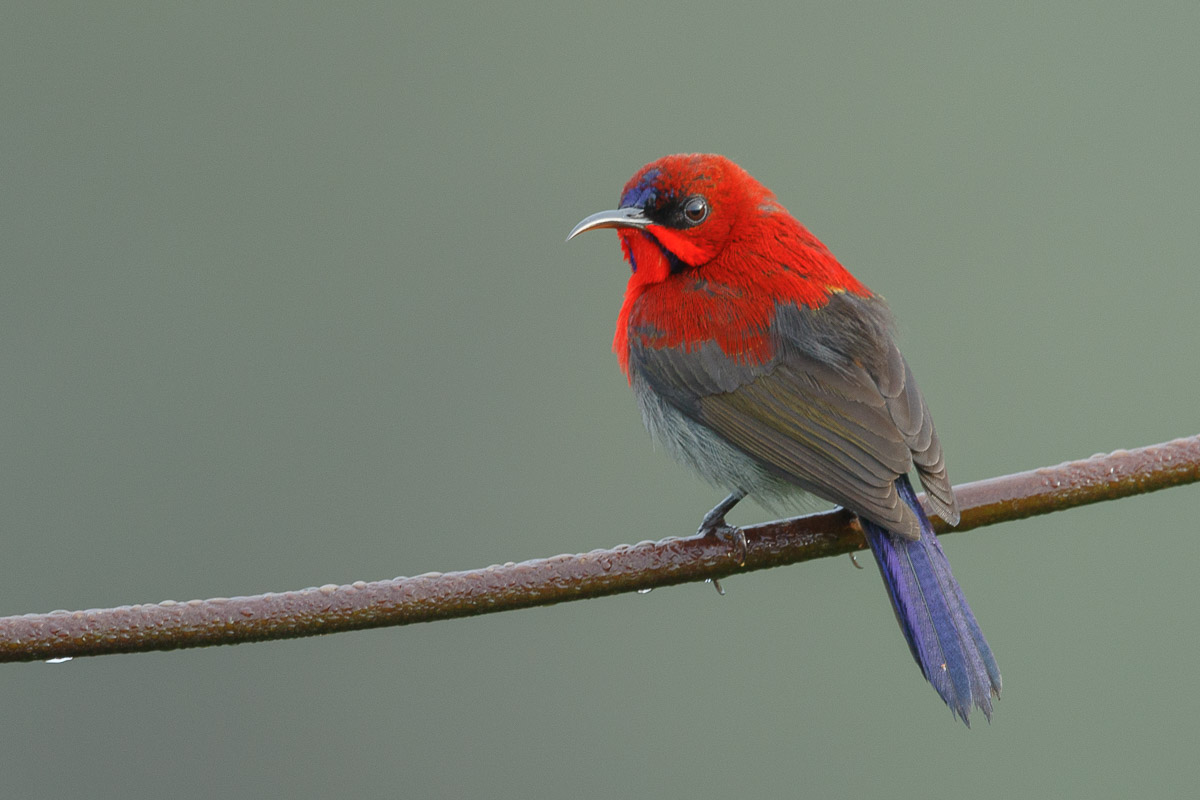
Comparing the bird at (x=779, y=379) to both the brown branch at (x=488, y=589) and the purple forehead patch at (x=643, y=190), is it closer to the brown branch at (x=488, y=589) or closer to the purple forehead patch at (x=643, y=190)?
the purple forehead patch at (x=643, y=190)

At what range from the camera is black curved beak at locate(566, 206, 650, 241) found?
10.5 feet

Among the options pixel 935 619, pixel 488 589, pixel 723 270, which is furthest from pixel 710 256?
pixel 488 589

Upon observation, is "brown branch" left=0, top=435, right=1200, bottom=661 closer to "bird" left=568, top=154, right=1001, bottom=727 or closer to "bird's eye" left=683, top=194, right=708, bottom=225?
"bird" left=568, top=154, right=1001, bottom=727

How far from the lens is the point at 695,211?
10.6ft

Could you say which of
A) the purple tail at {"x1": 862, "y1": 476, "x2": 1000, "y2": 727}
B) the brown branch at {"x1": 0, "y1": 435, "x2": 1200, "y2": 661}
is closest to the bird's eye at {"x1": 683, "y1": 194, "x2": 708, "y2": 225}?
the purple tail at {"x1": 862, "y1": 476, "x2": 1000, "y2": 727}

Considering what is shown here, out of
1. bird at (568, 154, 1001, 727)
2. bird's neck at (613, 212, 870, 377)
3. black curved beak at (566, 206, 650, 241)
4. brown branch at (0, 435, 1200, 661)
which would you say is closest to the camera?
brown branch at (0, 435, 1200, 661)

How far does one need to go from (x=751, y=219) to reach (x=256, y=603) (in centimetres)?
193

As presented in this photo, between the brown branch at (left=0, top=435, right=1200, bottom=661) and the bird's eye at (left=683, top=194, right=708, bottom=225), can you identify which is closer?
the brown branch at (left=0, top=435, right=1200, bottom=661)

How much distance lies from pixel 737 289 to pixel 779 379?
0.30m

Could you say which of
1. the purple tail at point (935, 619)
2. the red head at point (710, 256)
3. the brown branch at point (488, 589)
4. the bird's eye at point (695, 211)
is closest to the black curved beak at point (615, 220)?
the red head at point (710, 256)

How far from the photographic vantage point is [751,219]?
329cm

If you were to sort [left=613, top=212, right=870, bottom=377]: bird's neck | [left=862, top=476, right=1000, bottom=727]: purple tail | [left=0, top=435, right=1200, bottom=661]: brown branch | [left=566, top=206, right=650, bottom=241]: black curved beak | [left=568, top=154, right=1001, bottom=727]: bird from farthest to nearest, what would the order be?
[left=566, top=206, right=650, bottom=241]: black curved beak < [left=613, top=212, right=870, bottom=377]: bird's neck < [left=568, top=154, right=1001, bottom=727]: bird < [left=862, top=476, right=1000, bottom=727]: purple tail < [left=0, top=435, right=1200, bottom=661]: brown branch

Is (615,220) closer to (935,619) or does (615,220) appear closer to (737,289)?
Answer: (737,289)

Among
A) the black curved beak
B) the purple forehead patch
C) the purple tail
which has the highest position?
the purple forehead patch
